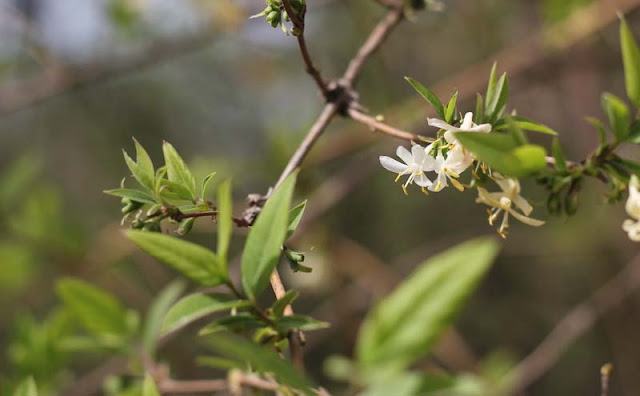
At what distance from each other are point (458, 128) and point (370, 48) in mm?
236

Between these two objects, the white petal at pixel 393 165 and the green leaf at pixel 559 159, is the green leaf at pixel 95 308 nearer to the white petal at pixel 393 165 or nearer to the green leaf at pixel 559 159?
the white petal at pixel 393 165

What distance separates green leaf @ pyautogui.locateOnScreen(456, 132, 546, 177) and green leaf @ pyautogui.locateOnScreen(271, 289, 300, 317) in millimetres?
148

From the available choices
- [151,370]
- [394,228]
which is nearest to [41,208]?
[151,370]

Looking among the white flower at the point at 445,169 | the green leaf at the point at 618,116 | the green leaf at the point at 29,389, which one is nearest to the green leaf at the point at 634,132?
the green leaf at the point at 618,116

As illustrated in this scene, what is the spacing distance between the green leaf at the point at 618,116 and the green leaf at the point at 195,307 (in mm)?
269

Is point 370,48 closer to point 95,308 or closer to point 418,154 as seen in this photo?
point 418,154

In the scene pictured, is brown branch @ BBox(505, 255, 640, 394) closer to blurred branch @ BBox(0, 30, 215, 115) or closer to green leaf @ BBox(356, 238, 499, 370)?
green leaf @ BBox(356, 238, 499, 370)

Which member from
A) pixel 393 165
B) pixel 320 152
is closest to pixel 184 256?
pixel 393 165

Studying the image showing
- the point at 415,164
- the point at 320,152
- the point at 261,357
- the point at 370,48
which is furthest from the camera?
the point at 320,152

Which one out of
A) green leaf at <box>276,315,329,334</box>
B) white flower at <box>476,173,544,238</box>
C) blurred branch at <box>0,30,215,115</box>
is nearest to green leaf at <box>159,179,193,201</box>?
green leaf at <box>276,315,329,334</box>

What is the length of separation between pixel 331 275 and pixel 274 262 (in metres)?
0.99

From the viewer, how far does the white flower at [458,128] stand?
1.36 feet

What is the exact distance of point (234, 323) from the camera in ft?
1.38

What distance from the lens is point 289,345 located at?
462 millimetres
